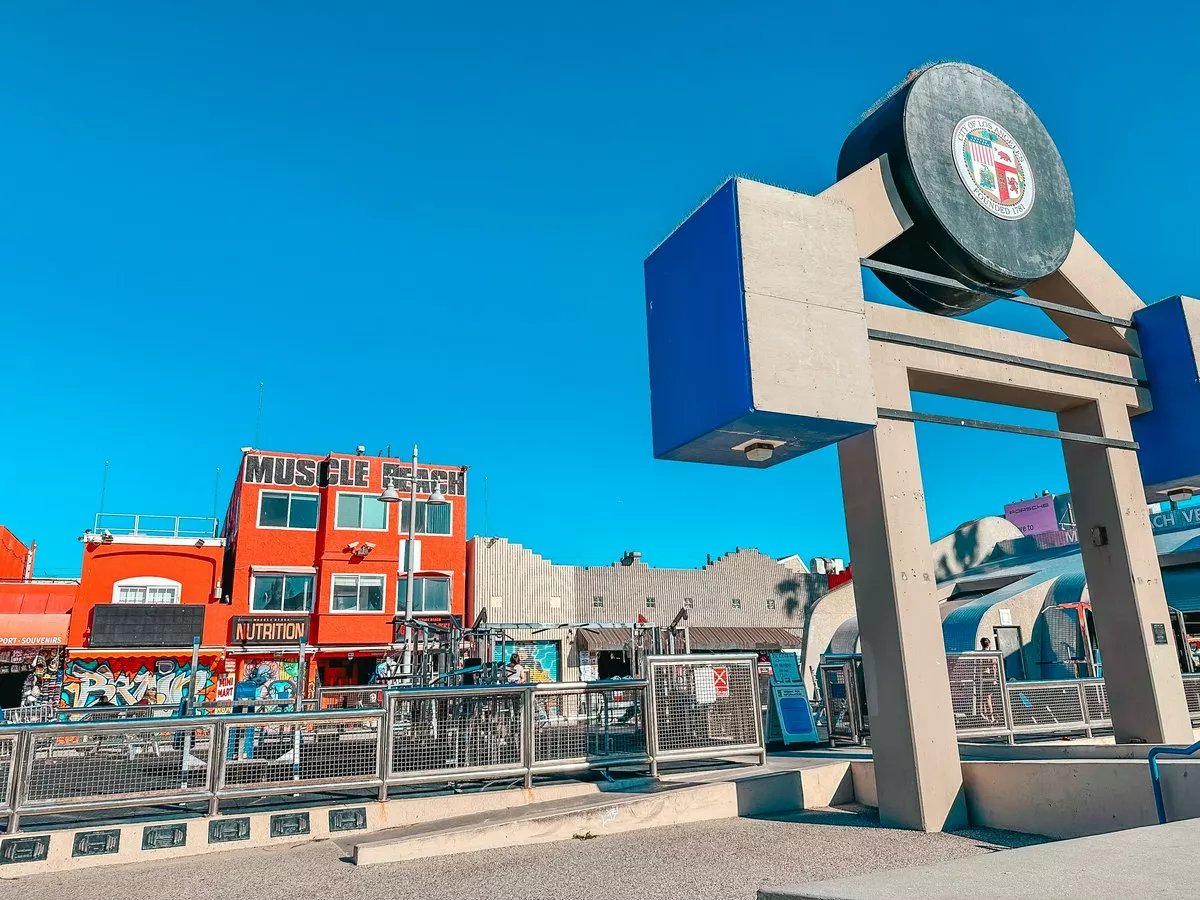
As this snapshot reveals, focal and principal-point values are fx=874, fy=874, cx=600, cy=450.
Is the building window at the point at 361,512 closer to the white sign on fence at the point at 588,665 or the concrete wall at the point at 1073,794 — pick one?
the white sign on fence at the point at 588,665

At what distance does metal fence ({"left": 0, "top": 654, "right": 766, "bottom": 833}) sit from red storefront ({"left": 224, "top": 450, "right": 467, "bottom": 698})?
25569mm

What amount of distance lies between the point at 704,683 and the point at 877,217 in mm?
6224

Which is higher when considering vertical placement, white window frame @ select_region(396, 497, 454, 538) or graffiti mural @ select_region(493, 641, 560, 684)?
white window frame @ select_region(396, 497, 454, 538)

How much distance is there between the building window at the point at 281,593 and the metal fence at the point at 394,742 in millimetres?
28040

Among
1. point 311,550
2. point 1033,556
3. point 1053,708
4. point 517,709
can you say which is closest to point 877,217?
point 517,709

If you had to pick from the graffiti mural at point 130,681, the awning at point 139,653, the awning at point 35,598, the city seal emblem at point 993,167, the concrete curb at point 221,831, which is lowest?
the concrete curb at point 221,831

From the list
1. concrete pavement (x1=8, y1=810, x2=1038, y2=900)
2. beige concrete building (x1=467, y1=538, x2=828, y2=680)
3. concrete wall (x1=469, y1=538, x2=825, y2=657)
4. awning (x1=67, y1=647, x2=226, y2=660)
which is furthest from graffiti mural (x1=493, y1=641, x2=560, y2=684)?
concrete pavement (x1=8, y1=810, x2=1038, y2=900)

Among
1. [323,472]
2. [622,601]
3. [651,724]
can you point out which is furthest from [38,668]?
[651,724]

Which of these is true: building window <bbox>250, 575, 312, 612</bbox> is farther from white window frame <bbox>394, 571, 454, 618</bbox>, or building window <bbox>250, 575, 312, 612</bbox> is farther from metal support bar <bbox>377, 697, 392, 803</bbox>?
metal support bar <bbox>377, 697, 392, 803</bbox>

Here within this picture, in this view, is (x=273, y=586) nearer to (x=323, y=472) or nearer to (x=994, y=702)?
(x=323, y=472)

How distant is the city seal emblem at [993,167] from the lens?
1052 centimetres

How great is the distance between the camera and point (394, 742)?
32.0ft

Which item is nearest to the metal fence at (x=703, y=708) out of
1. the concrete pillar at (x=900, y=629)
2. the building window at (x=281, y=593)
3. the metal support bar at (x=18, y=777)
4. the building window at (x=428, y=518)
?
the concrete pillar at (x=900, y=629)

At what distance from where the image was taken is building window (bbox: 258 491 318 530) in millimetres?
37375
